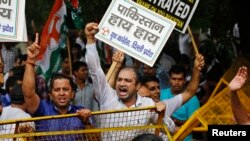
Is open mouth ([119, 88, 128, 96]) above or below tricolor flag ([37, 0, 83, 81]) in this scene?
below

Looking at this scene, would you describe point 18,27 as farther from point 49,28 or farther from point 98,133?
point 49,28

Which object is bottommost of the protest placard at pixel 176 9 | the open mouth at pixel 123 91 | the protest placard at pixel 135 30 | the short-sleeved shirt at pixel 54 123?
the short-sleeved shirt at pixel 54 123

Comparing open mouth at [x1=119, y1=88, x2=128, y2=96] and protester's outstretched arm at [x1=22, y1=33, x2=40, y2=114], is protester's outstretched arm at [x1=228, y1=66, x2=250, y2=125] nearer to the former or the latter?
open mouth at [x1=119, y1=88, x2=128, y2=96]

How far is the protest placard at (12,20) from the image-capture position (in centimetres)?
913

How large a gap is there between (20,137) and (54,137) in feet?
1.11

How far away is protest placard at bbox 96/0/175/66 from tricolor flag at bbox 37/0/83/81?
7.79ft

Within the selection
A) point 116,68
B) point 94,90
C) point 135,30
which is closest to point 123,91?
point 94,90

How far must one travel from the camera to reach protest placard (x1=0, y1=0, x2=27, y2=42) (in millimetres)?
9133

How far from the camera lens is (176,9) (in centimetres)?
986

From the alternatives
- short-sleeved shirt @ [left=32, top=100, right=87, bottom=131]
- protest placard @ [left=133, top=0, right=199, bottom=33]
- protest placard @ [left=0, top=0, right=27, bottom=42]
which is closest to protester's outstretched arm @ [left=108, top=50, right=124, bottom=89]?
protest placard @ [left=133, top=0, right=199, bottom=33]

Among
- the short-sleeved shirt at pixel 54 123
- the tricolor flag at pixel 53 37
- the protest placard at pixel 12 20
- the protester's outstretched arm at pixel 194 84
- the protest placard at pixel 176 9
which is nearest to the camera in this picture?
the short-sleeved shirt at pixel 54 123

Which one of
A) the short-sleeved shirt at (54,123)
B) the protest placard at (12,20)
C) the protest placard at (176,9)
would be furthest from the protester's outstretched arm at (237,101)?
the protest placard at (12,20)

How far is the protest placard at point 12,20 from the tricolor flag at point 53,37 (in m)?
2.37

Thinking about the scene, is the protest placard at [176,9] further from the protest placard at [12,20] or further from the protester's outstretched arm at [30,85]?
the protester's outstretched arm at [30,85]
